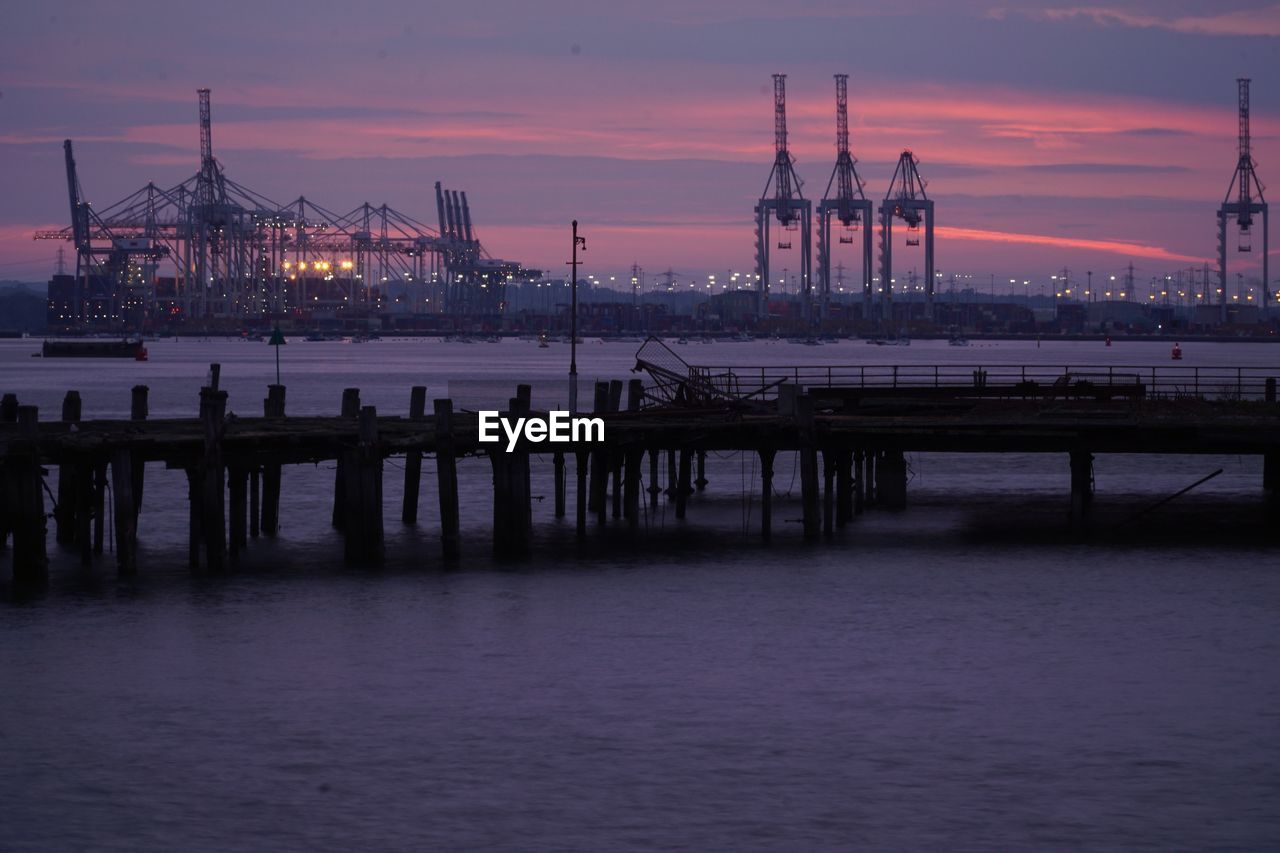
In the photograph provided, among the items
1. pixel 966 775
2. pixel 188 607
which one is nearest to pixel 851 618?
pixel 966 775

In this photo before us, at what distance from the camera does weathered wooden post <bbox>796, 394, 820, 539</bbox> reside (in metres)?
35.7

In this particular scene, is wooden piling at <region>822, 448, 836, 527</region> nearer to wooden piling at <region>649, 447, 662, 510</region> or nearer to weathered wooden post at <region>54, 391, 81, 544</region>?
wooden piling at <region>649, 447, 662, 510</region>

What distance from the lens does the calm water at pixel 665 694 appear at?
20312 mm

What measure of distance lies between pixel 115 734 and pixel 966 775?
11426 millimetres

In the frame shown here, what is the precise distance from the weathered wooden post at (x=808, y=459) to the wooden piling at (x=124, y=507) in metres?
13.0

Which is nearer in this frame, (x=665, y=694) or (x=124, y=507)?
(x=665, y=694)

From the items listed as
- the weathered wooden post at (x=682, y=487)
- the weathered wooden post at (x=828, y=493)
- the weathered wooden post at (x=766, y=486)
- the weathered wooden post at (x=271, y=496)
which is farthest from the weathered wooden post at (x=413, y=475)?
the weathered wooden post at (x=828, y=493)

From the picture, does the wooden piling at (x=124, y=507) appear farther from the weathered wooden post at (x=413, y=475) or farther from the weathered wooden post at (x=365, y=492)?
the weathered wooden post at (x=413, y=475)

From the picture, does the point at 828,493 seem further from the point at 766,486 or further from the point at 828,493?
the point at 766,486

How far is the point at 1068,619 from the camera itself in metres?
31.8

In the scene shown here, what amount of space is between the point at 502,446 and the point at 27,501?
8.75 metres

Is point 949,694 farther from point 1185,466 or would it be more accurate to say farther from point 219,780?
point 1185,466

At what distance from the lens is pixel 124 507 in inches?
1241

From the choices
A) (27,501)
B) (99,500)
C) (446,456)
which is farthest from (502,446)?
(99,500)
